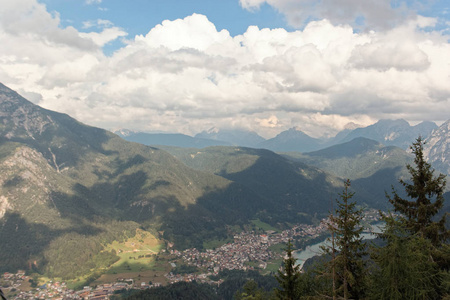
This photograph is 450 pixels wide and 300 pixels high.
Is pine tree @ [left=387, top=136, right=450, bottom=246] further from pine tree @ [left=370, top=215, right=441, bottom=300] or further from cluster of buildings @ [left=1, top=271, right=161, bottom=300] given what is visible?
cluster of buildings @ [left=1, top=271, right=161, bottom=300]

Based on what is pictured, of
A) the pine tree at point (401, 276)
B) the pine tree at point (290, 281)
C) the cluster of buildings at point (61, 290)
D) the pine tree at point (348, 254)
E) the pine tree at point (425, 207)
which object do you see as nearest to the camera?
the pine tree at point (401, 276)

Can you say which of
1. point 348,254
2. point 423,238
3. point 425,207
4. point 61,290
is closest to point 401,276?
point 348,254

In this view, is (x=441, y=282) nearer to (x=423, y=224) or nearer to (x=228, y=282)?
(x=423, y=224)

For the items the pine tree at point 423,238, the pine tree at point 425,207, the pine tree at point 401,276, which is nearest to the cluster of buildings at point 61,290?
the pine tree at point 425,207

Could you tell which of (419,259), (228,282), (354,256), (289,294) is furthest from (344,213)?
(228,282)

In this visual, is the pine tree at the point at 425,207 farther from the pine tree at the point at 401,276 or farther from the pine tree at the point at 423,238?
the pine tree at the point at 401,276

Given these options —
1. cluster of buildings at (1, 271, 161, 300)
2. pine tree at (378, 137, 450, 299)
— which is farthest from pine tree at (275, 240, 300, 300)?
cluster of buildings at (1, 271, 161, 300)

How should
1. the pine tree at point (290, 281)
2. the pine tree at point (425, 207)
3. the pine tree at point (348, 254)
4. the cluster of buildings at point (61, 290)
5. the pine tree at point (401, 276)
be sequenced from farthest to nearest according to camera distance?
the cluster of buildings at point (61, 290)
the pine tree at point (425, 207)
the pine tree at point (290, 281)
the pine tree at point (348, 254)
the pine tree at point (401, 276)

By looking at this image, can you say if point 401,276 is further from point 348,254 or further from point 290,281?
point 290,281
